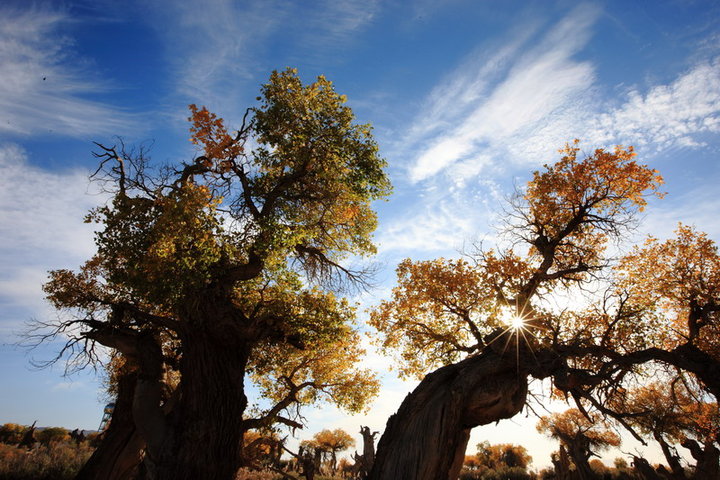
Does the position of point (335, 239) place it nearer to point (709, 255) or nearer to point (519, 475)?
point (709, 255)

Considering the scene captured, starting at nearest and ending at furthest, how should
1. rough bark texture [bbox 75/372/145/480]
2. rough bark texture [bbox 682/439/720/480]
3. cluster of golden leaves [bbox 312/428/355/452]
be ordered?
1. rough bark texture [bbox 75/372/145/480]
2. rough bark texture [bbox 682/439/720/480]
3. cluster of golden leaves [bbox 312/428/355/452]

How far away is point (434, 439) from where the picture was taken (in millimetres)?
7777

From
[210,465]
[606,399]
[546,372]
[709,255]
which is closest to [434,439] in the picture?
[546,372]

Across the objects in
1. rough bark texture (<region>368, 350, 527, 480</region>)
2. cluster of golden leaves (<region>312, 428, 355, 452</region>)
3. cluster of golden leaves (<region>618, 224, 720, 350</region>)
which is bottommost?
cluster of golden leaves (<region>312, 428, 355, 452</region>)

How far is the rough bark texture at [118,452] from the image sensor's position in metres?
13.3

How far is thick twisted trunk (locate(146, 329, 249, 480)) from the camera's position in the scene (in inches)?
382

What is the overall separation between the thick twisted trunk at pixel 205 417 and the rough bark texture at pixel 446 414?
4813mm

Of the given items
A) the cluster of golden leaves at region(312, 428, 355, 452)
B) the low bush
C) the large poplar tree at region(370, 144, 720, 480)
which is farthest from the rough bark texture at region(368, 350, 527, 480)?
the cluster of golden leaves at region(312, 428, 355, 452)

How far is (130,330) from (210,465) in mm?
5802

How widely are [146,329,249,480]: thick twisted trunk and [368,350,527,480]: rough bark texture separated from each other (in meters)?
4.81

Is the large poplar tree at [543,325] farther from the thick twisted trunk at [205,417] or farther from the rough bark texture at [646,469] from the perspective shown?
the rough bark texture at [646,469]

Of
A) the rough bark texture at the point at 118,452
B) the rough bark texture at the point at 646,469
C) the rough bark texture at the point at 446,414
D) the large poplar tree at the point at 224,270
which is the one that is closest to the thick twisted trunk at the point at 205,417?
the large poplar tree at the point at 224,270

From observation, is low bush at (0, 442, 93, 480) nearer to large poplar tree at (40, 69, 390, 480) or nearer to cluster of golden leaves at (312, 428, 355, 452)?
large poplar tree at (40, 69, 390, 480)

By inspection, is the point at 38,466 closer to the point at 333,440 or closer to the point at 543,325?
the point at 543,325
